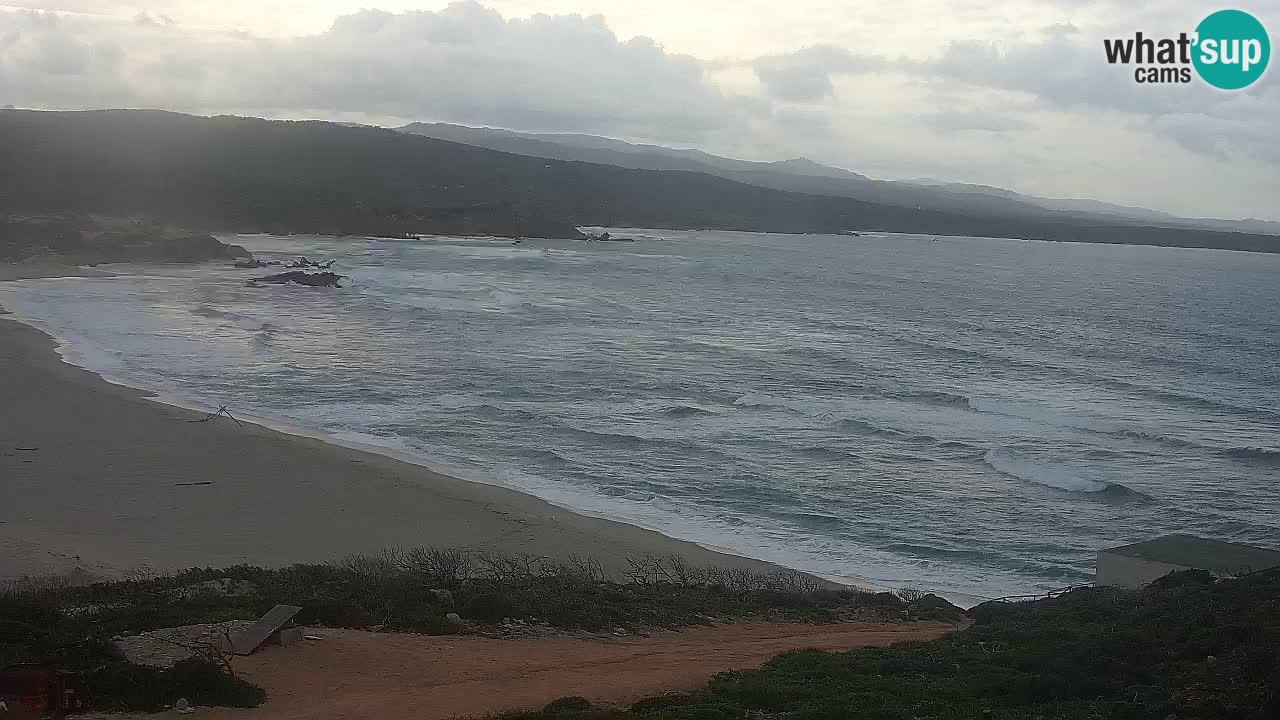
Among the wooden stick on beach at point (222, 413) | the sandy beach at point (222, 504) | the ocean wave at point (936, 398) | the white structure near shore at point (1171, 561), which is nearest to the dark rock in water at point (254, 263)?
the sandy beach at point (222, 504)

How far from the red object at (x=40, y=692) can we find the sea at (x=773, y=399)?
39.7ft

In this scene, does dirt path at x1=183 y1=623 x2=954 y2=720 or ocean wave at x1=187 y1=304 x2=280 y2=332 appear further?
ocean wave at x1=187 y1=304 x2=280 y2=332

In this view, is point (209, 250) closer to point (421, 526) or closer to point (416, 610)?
point (421, 526)

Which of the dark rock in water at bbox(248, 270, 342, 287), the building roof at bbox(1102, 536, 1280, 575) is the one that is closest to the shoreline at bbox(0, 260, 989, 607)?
the building roof at bbox(1102, 536, 1280, 575)

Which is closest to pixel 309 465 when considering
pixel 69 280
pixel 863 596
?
pixel 863 596

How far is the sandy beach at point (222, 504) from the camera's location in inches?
622

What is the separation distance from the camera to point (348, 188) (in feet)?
387

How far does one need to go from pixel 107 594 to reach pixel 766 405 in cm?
2180

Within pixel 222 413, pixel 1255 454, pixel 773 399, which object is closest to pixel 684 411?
pixel 773 399

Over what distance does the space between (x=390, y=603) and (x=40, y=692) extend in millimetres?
4457

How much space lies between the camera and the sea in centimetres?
2092

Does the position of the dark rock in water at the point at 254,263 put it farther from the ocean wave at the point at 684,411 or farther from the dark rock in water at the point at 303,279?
the ocean wave at the point at 684,411

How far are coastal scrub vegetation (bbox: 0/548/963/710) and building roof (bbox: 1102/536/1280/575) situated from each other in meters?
3.38

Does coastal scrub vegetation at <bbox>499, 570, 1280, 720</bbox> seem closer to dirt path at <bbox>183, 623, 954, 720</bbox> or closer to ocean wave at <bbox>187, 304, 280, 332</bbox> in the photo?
dirt path at <bbox>183, 623, 954, 720</bbox>
